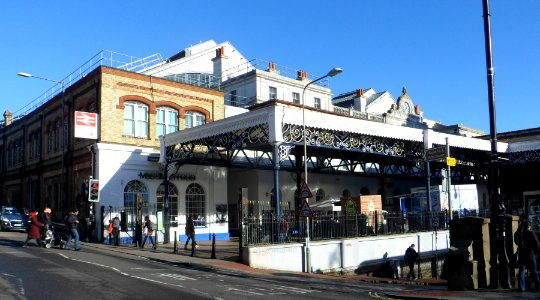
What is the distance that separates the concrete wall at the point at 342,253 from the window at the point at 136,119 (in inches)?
542

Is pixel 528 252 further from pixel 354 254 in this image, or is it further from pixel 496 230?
pixel 354 254

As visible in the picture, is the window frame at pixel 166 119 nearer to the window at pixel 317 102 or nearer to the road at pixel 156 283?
the road at pixel 156 283

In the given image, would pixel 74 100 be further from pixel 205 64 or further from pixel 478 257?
pixel 478 257

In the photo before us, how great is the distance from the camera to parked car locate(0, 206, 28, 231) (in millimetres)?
35219

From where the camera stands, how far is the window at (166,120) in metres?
32.1

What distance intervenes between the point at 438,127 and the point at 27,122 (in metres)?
43.5

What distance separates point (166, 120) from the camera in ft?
106

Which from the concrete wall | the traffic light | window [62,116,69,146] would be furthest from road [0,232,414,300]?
window [62,116,69,146]

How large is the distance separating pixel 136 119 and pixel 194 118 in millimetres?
4085

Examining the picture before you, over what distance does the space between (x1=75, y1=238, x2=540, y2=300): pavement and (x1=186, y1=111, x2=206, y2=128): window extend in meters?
9.00

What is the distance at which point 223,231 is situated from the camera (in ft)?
109

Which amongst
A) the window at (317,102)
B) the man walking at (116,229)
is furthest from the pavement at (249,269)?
the window at (317,102)

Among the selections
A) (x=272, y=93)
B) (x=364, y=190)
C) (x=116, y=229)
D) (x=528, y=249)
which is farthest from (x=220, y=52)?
(x=528, y=249)

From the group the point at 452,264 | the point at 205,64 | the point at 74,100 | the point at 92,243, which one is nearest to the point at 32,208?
the point at 74,100
